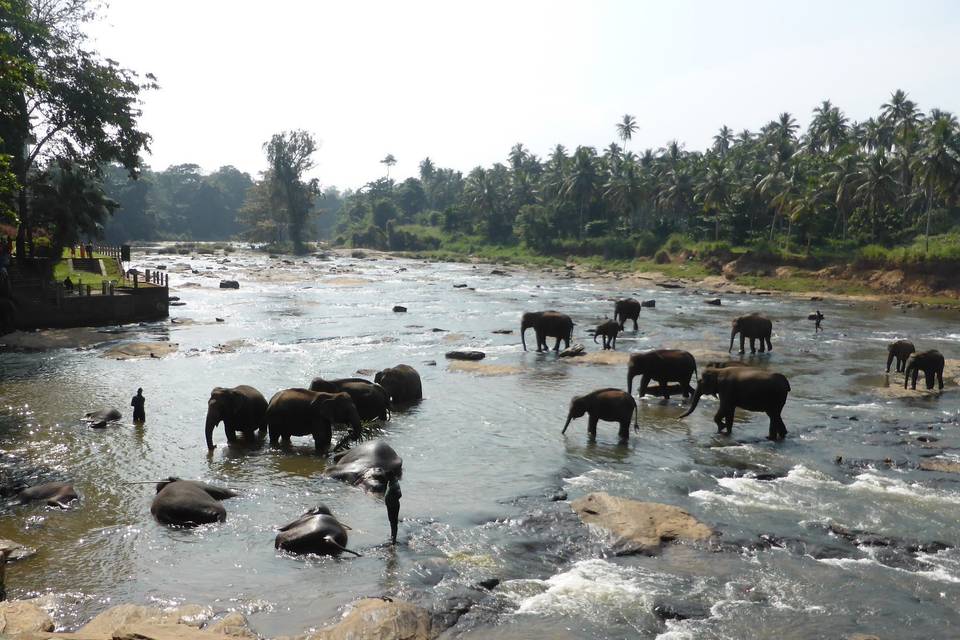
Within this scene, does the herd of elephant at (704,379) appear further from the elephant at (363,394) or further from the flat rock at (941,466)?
the elephant at (363,394)

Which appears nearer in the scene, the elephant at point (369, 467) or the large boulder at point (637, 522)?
the large boulder at point (637, 522)

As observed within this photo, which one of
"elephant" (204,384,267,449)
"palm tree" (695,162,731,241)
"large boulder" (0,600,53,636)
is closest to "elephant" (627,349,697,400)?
"elephant" (204,384,267,449)

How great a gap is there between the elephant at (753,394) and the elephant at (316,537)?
10278mm

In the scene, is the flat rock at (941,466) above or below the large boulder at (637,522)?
above

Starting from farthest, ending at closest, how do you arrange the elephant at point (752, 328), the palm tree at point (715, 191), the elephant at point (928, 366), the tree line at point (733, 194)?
the palm tree at point (715, 191) → the tree line at point (733, 194) → the elephant at point (752, 328) → the elephant at point (928, 366)

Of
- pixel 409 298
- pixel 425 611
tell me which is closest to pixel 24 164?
pixel 409 298

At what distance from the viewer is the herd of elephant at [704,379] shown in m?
17.7

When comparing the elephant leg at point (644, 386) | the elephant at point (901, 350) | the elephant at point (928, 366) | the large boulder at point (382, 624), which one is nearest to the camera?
the large boulder at point (382, 624)

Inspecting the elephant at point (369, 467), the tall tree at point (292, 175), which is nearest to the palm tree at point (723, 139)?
the tall tree at point (292, 175)

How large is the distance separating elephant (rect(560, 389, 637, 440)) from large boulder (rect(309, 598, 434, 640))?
340 inches

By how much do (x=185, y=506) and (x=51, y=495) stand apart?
269cm

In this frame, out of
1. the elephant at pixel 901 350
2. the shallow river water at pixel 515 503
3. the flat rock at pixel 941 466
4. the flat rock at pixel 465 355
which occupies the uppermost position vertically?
the elephant at pixel 901 350

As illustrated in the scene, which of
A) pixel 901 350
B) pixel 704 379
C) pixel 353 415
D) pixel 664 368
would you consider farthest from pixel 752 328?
pixel 353 415

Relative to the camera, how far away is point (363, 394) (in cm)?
1903
